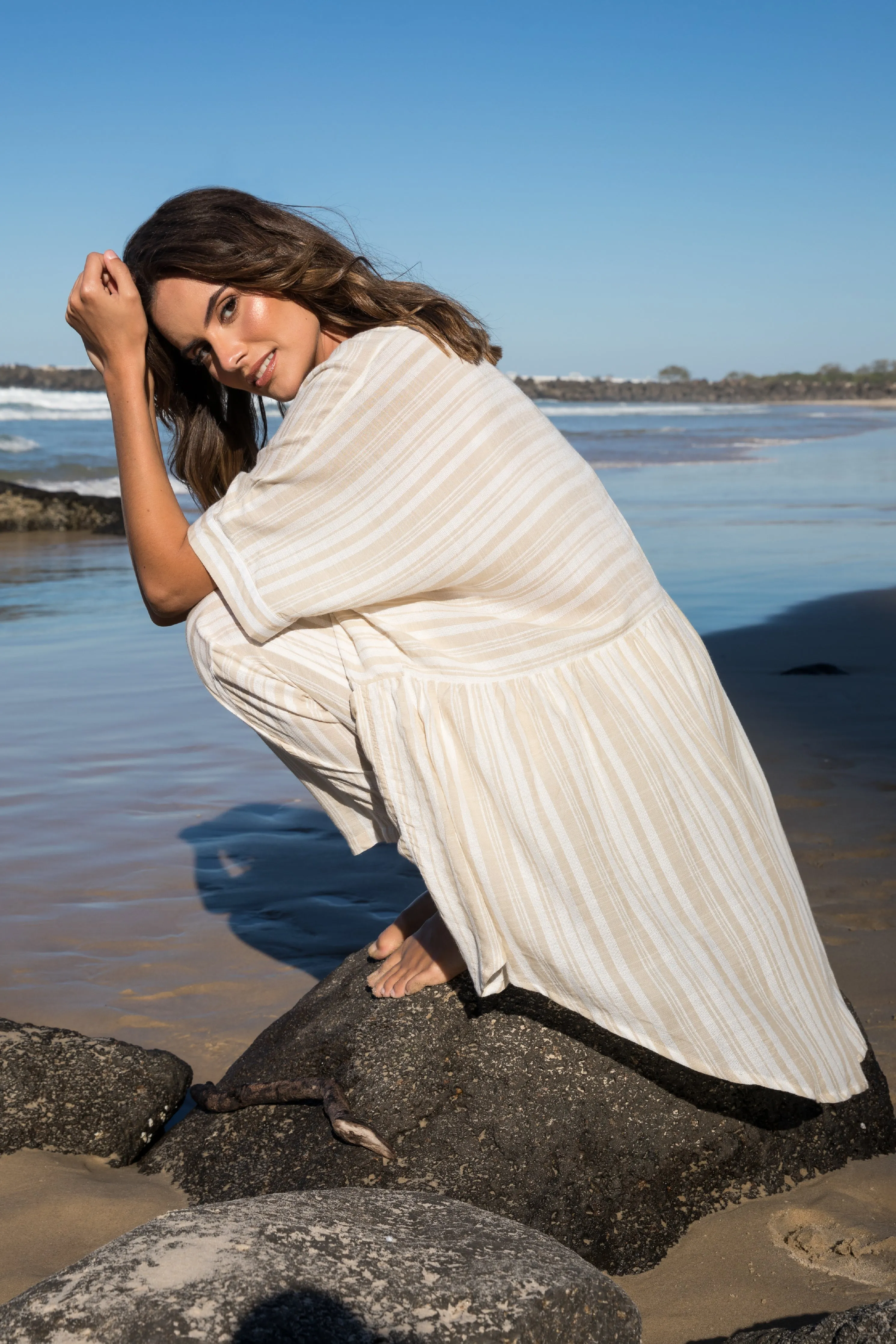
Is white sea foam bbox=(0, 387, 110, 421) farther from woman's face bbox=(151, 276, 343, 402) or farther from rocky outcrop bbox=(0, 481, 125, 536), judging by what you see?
woman's face bbox=(151, 276, 343, 402)

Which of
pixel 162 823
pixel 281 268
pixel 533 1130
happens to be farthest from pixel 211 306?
pixel 162 823

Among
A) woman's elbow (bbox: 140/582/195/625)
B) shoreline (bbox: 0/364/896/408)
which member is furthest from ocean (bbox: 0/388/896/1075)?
shoreline (bbox: 0/364/896/408)

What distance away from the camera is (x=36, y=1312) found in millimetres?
1515

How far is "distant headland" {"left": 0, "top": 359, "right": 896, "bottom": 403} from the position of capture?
47.0 metres

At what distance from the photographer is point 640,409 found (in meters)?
47.0

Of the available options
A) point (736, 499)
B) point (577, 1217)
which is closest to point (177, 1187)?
point (577, 1217)

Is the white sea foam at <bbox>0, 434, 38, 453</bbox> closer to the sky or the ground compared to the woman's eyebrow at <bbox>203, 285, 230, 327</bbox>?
closer to the ground

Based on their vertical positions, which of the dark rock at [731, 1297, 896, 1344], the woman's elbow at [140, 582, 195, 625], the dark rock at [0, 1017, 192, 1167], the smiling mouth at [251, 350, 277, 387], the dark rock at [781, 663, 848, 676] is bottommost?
the dark rock at [0, 1017, 192, 1167]

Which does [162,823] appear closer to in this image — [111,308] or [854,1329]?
[111,308]

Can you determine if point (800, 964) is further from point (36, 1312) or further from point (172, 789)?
point (172, 789)

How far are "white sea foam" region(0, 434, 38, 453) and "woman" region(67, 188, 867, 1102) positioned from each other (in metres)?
22.2

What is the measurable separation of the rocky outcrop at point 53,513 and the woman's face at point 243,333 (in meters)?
11.4

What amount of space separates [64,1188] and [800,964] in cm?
145

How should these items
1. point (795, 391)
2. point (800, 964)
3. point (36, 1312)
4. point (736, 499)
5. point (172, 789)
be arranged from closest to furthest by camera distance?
1. point (36, 1312)
2. point (800, 964)
3. point (172, 789)
4. point (736, 499)
5. point (795, 391)
